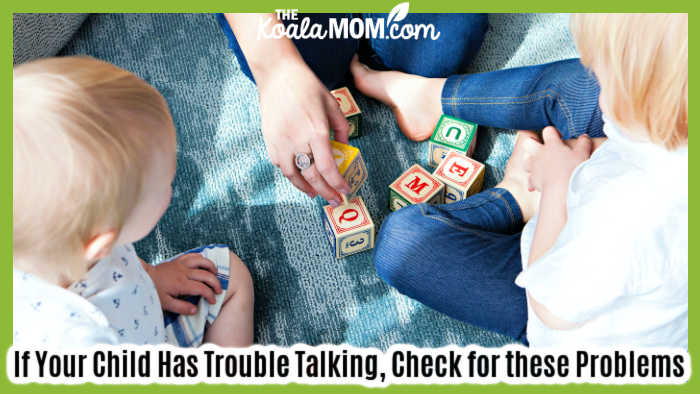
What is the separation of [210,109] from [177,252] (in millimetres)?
363

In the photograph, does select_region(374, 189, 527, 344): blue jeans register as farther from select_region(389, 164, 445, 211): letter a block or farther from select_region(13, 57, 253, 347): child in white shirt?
select_region(13, 57, 253, 347): child in white shirt

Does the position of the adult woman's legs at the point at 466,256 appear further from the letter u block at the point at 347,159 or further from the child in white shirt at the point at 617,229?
the letter u block at the point at 347,159

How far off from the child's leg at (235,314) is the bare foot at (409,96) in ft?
1.63

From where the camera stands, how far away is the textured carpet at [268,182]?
44.7 inches

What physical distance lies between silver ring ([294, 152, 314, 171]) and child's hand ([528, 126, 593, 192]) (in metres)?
0.40

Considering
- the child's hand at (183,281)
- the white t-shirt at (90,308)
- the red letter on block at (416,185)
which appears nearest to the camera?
the white t-shirt at (90,308)

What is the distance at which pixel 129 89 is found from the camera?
66 centimetres

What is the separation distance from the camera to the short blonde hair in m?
0.63

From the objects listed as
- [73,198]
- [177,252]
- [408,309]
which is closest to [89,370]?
Result: [73,198]

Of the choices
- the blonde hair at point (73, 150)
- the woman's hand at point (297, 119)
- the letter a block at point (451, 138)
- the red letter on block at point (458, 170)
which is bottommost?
the red letter on block at point (458, 170)

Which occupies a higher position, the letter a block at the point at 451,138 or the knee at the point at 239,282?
the letter a block at the point at 451,138

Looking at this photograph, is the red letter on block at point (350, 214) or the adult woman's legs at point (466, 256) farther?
the red letter on block at point (350, 214)

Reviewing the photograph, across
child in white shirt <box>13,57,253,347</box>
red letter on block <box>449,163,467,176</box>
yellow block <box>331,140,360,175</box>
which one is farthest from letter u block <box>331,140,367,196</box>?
child in white shirt <box>13,57,253,347</box>

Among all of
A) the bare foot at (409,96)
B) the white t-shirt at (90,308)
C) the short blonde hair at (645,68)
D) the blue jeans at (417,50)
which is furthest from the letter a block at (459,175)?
the white t-shirt at (90,308)
